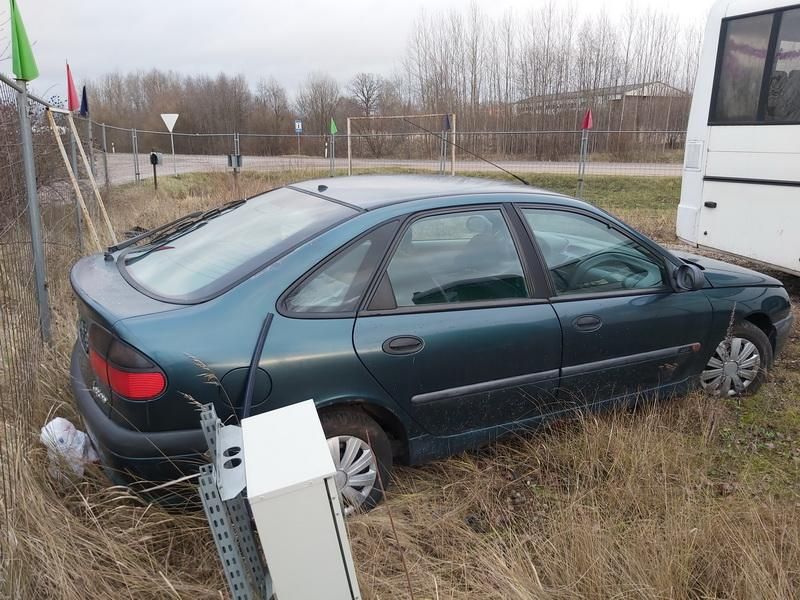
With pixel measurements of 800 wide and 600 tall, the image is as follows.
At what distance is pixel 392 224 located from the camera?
9.22ft

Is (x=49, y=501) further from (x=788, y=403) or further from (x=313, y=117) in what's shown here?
(x=313, y=117)

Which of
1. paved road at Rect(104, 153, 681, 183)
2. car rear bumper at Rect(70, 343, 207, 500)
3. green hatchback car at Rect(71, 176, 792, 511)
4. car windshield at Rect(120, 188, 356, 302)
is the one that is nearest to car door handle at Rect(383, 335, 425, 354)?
green hatchback car at Rect(71, 176, 792, 511)

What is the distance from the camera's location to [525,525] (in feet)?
8.96

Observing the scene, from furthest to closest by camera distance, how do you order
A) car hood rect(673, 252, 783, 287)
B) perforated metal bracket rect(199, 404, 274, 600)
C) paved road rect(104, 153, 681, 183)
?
paved road rect(104, 153, 681, 183), car hood rect(673, 252, 783, 287), perforated metal bracket rect(199, 404, 274, 600)

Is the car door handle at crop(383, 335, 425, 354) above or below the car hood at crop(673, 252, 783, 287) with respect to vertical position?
below

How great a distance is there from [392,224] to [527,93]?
34.5m

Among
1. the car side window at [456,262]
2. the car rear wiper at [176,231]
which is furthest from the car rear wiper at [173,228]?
the car side window at [456,262]

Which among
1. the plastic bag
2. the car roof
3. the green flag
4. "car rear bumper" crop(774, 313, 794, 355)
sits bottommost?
the plastic bag

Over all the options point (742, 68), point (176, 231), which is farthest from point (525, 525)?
point (742, 68)

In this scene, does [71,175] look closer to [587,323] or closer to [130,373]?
[130,373]

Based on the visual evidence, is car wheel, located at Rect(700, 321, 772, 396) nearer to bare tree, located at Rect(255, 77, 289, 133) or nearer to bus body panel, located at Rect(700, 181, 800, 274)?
bus body panel, located at Rect(700, 181, 800, 274)

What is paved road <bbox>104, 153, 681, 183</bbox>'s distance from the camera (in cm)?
1834

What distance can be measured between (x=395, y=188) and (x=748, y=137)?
4.76 m

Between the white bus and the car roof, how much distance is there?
3.77 m
